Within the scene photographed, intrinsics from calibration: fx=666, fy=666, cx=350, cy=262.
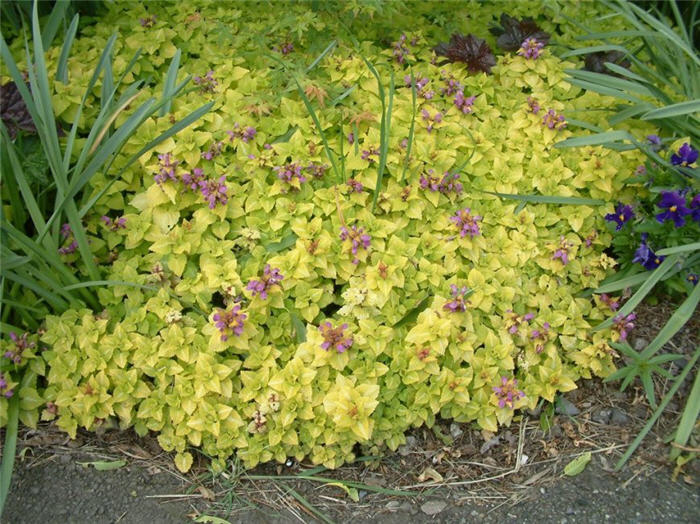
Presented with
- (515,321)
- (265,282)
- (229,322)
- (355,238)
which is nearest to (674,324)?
(515,321)

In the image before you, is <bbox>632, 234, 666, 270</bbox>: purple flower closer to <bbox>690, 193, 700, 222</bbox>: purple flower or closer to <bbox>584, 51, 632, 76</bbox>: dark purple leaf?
<bbox>690, 193, 700, 222</bbox>: purple flower

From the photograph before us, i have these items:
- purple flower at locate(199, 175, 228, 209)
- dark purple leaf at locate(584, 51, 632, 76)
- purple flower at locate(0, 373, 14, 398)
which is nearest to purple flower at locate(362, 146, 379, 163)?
purple flower at locate(199, 175, 228, 209)

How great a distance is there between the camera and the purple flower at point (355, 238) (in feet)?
8.11

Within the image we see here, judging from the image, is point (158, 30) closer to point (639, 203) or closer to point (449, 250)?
point (449, 250)

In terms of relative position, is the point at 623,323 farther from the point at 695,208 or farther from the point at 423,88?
the point at 423,88

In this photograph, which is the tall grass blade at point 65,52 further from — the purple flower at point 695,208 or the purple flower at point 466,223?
the purple flower at point 695,208

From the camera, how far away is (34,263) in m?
2.51

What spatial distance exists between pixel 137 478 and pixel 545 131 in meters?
2.18

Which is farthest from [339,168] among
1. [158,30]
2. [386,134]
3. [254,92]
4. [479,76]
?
[158,30]

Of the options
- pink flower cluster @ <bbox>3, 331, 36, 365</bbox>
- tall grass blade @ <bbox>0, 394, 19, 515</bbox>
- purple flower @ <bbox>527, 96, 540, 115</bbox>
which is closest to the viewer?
tall grass blade @ <bbox>0, 394, 19, 515</bbox>

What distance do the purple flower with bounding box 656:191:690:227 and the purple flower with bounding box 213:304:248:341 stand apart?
1671mm

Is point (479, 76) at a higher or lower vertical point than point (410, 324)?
higher

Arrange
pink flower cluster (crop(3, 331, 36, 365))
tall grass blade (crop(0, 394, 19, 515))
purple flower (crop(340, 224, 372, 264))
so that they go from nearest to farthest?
tall grass blade (crop(0, 394, 19, 515)) < pink flower cluster (crop(3, 331, 36, 365)) < purple flower (crop(340, 224, 372, 264))

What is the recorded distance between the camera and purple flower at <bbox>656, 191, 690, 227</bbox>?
257 centimetres
